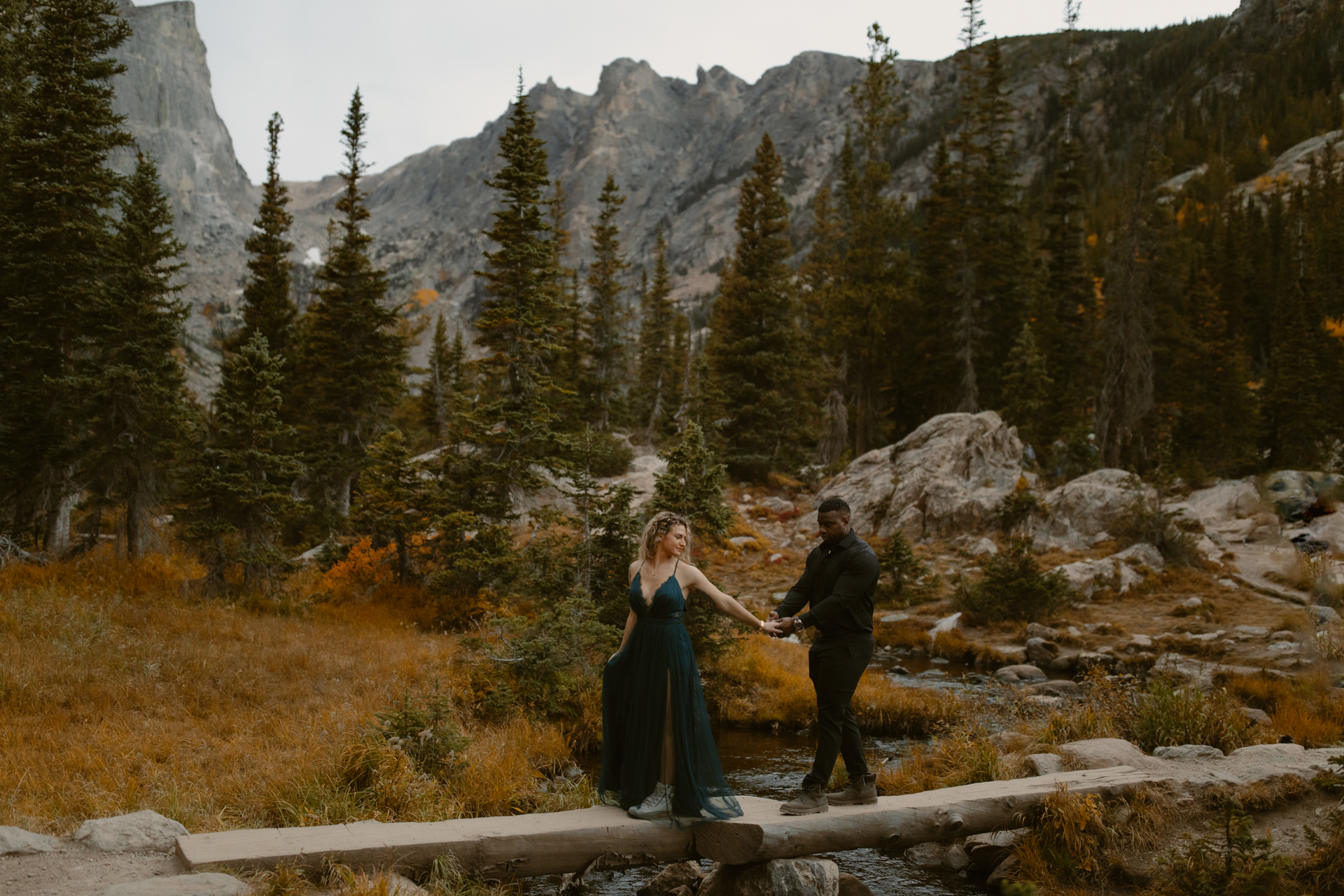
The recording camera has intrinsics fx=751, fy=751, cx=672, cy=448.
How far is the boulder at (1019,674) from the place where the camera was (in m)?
15.2

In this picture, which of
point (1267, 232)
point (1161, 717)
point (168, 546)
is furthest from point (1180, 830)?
point (1267, 232)

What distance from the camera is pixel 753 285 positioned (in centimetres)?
3266

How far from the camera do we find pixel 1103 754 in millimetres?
8047

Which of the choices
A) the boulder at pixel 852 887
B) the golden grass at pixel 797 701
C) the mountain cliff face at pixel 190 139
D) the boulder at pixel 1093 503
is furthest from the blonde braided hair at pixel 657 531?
the mountain cliff face at pixel 190 139

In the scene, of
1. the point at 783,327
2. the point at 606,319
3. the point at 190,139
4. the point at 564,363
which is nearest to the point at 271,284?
the point at 564,363

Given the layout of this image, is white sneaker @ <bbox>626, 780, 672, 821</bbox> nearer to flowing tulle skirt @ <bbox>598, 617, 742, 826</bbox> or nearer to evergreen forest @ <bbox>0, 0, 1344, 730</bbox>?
flowing tulle skirt @ <bbox>598, 617, 742, 826</bbox>

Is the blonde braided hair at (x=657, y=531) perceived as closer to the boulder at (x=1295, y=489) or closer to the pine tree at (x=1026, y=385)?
the pine tree at (x=1026, y=385)

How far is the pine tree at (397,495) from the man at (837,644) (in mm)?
12225

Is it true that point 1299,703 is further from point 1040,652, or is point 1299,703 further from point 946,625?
point 946,625

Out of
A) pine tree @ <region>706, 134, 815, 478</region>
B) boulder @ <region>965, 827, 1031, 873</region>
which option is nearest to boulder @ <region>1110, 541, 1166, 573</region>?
pine tree @ <region>706, 134, 815, 478</region>

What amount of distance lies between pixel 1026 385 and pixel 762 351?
11.0 m

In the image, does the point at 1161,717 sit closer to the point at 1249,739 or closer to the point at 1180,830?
the point at 1249,739

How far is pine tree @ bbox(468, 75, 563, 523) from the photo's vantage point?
17.1m

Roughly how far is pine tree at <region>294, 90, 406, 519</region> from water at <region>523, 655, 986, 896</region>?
16725 mm
